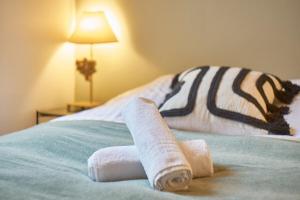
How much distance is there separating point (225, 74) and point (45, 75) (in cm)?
138

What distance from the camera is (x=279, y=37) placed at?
2496 mm

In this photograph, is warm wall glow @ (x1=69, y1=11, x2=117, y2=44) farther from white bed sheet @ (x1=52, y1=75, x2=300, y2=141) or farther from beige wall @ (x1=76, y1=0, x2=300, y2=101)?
white bed sheet @ (x1=52, y1=75, x2=300, y2=141)

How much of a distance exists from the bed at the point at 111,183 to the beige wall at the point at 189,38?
86cm

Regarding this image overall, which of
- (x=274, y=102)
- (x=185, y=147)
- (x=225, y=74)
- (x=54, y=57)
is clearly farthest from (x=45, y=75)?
(x=185, y=147)

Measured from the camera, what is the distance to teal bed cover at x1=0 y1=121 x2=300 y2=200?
100 cm

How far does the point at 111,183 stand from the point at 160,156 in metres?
0.15

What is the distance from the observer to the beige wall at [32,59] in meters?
2.49

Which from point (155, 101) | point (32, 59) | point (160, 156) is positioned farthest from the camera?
point (32, 59)

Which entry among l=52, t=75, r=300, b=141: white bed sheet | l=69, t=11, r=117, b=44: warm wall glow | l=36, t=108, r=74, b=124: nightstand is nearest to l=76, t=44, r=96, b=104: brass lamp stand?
l=69, t=11, r=117, b=44: warm wall glow

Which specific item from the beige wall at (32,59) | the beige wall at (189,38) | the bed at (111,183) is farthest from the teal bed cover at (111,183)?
the beige wall at (189,38)

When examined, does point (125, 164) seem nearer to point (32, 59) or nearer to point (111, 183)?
point (111, 183)

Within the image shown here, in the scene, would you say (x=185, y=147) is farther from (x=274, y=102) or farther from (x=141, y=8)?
(x=141, y=8)

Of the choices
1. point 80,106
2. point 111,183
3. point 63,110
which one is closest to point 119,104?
point 80,106

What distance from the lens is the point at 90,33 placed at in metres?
2.72
